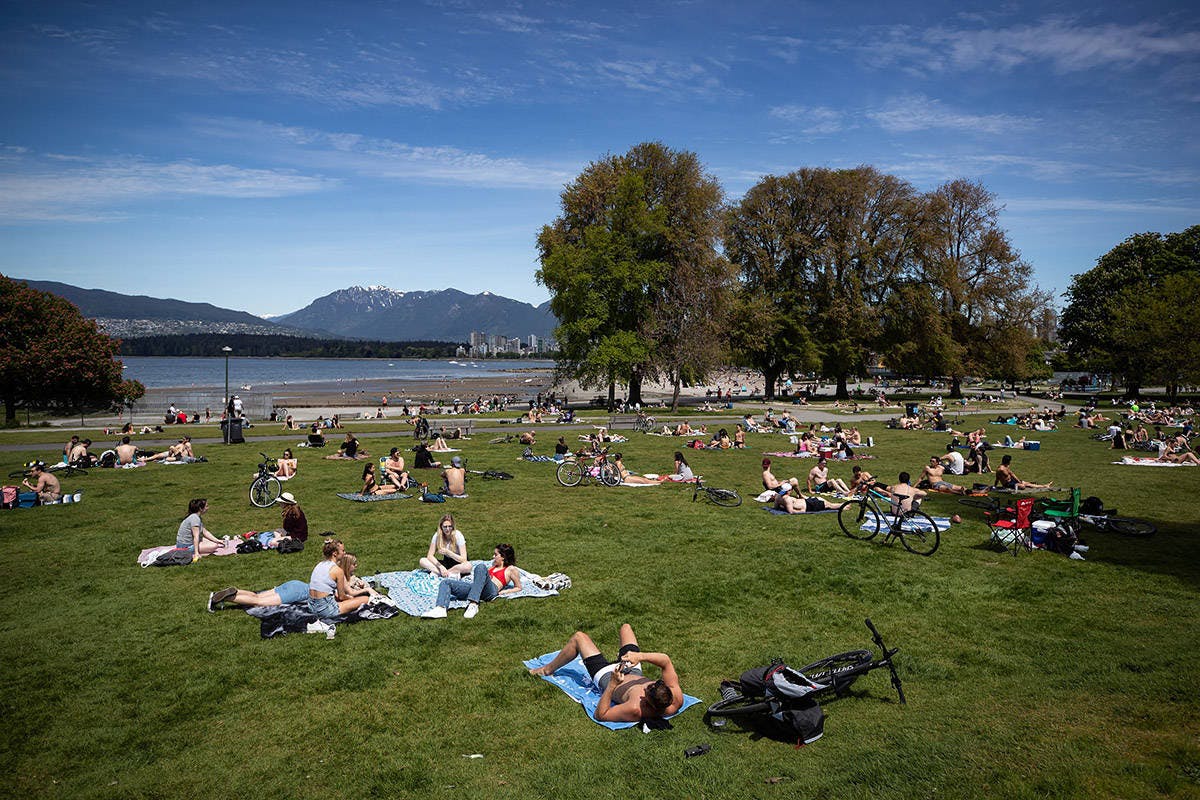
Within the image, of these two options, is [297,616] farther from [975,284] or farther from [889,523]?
[975,284]

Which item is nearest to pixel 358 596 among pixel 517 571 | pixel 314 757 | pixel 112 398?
pixel 517 571

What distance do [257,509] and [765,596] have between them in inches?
495

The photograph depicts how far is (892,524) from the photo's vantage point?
45.2 ft

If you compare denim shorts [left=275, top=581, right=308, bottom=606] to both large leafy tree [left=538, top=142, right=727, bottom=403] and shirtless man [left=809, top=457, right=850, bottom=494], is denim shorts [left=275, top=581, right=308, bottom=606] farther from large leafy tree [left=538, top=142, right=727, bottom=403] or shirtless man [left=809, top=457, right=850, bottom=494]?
large leafy tree [left=538, top=142, right=727, bottom=403]

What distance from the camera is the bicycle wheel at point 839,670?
287 inches

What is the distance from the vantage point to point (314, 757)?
641cm

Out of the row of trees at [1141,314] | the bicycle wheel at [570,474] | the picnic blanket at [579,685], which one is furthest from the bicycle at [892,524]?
the row of trees at [1141,314]

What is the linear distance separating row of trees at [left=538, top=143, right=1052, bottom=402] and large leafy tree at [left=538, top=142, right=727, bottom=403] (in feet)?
0.37

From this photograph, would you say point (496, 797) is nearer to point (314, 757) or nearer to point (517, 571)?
point (314, 757)

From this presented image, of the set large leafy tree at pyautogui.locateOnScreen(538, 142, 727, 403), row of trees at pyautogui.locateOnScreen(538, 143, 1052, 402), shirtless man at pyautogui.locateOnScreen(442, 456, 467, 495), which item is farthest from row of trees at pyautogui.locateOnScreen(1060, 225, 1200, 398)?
shirtless man at pyautogui.locateOnScreen(442, 456, 467, 495)

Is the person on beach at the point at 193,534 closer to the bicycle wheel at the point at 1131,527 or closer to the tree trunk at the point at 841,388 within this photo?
the bicycle wheel at the point at 1131,527

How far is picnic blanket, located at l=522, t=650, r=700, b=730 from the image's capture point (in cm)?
Answer: 725

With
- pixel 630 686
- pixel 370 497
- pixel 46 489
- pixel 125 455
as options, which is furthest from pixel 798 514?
pixel 125 455

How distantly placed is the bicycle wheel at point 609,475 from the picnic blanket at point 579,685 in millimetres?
11893
